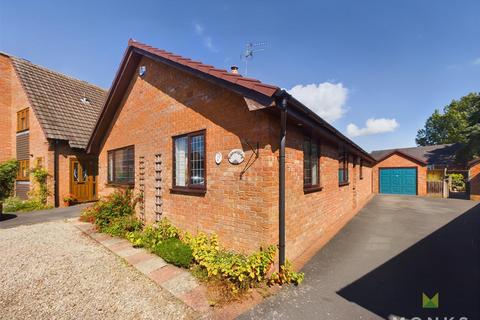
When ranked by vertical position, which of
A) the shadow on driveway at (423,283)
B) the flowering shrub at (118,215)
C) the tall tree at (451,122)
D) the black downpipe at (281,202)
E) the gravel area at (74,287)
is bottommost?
the gravel area at (74,287)

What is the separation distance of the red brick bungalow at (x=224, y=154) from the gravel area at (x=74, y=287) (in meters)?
1.61

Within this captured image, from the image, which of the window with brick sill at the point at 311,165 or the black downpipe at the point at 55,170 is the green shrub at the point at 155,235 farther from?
the black downpipe at the point at 55,170

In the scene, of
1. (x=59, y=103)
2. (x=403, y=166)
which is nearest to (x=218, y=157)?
(x=59, y=103)

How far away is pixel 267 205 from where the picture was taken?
4066 millimetres

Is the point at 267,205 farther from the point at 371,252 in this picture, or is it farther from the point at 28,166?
the point at 28,166

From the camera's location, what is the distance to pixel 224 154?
4801mm

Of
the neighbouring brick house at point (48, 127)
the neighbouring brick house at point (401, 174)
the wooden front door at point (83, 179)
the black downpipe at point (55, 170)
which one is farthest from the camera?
the neighbouring brick house at point (401, 174)

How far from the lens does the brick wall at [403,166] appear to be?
1947 centimetres

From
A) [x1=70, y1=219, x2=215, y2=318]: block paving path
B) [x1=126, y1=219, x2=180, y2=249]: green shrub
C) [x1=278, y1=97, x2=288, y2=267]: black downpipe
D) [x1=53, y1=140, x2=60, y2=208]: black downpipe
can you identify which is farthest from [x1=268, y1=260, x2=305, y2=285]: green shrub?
[x1=53, y1=140, x2=60, y2=208]: black downpipe

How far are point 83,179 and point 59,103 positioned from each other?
15.7 feet

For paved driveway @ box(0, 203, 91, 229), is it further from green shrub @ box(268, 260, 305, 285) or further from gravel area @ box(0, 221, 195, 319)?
green shrub @ box(268, 260, 305, 285)

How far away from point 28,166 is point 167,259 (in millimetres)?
13780

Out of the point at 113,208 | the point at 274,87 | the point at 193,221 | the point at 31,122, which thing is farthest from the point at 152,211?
the point at 31,122

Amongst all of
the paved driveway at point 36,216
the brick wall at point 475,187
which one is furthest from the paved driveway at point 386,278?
the brick wall at point 475,187
